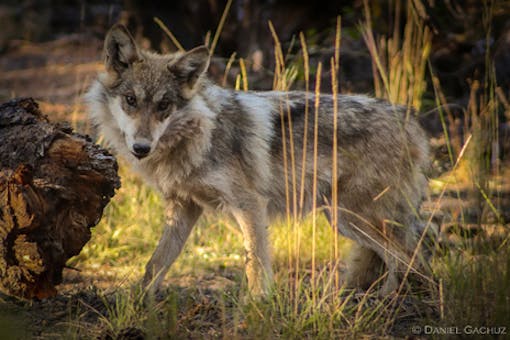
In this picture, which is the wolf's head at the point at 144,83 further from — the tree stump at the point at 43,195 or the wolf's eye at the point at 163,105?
the tree stump at the point at 43,195

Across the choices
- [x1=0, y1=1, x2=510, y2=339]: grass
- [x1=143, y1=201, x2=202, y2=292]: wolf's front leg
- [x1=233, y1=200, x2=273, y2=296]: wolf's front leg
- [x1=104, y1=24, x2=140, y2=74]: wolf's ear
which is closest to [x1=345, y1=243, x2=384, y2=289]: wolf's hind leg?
[x1=0, y1=1, x2=510, y2=339]: grass

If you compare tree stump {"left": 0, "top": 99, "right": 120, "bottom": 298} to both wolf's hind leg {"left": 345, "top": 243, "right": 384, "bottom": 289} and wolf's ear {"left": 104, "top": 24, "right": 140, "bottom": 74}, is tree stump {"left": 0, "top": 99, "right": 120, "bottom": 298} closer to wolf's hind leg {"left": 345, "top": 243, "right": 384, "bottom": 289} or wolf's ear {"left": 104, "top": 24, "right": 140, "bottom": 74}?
wolf's ear {"left": 104, "top": 24, "right": 140, "bottom": 74}

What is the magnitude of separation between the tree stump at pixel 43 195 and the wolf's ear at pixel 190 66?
2.76ft

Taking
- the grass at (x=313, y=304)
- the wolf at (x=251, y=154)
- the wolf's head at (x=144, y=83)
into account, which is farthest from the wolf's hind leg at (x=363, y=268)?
the wolf's head at (x=144, y=83)

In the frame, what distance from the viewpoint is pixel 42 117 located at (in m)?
3.81

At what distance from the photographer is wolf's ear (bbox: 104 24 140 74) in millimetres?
4102

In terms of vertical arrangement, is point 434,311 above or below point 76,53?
below

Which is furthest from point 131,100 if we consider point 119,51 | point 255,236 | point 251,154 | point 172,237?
point 255,236

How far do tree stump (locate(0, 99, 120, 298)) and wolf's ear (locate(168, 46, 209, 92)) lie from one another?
0.84 meters

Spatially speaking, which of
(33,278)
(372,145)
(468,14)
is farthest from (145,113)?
(468,14)

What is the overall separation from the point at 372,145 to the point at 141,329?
2240 millimetres

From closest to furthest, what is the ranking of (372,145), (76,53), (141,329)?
(141,329) → (372,145) → (76,53)

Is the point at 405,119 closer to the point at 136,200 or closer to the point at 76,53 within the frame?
the point at 136,200

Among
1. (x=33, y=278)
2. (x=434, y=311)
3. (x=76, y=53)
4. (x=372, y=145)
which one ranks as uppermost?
(x=76, y=53)
